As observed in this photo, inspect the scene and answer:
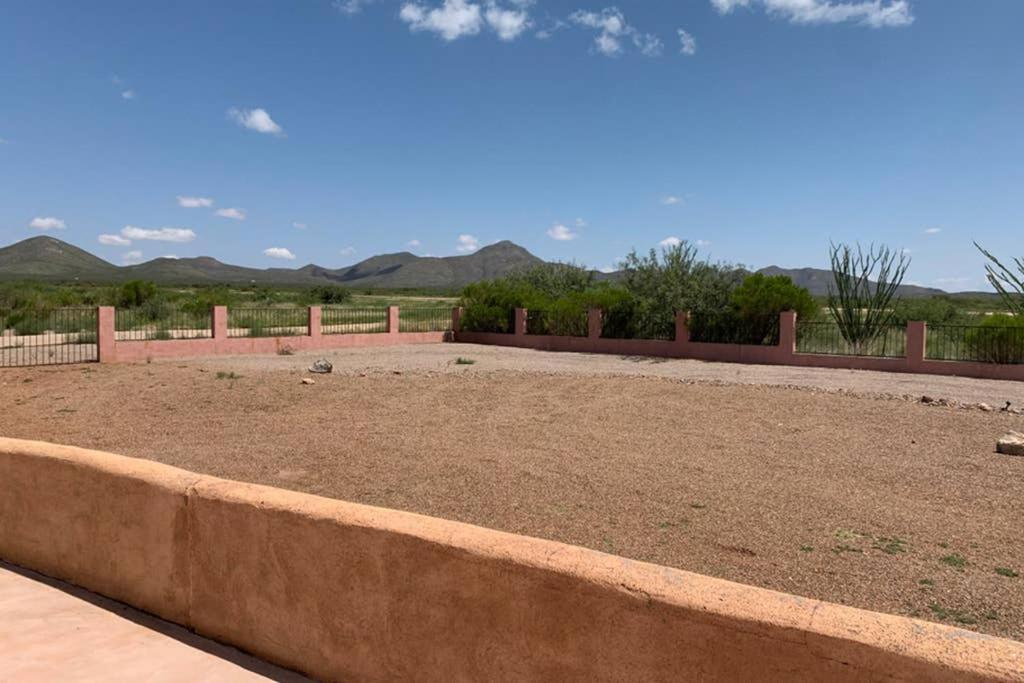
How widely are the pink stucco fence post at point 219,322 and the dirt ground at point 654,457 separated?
662cm

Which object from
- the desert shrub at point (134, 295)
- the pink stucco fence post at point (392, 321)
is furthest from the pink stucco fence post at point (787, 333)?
the desert shrub at point (134, 295)

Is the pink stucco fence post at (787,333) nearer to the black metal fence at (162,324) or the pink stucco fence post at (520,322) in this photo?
the pink stucco fence post at (520,322)

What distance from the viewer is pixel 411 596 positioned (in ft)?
11.6

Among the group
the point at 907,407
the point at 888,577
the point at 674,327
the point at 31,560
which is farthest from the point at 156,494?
the point at 674,327

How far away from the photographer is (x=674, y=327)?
95.6 feet

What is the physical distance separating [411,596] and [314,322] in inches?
1149

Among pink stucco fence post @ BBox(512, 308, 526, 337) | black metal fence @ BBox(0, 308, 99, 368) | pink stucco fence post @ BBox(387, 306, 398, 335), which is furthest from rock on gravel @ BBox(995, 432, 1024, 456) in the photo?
pink stucco fence post @ BBox(387, 306, 398, 335)

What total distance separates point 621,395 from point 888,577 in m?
11.3

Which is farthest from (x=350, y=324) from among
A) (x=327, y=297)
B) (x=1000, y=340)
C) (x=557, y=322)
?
(x=327, y=297)

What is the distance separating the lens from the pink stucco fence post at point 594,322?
31.0 m

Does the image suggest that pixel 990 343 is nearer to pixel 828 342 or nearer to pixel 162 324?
pixel 828 342

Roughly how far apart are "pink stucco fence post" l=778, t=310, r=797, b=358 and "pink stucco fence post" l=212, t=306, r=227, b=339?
20.0 m

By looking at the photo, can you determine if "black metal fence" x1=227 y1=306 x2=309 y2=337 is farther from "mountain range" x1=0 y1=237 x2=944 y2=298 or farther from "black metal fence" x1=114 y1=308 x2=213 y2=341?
"mountain range" x1=0 y1=237 x2=944 y2=298

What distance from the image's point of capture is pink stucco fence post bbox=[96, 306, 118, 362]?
23.5 meters
